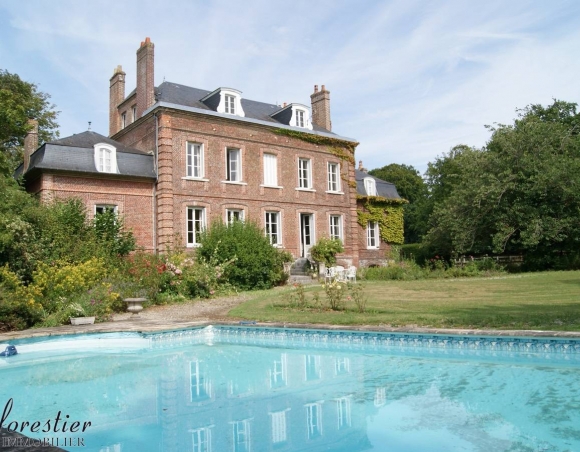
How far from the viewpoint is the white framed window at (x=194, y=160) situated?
803 inches

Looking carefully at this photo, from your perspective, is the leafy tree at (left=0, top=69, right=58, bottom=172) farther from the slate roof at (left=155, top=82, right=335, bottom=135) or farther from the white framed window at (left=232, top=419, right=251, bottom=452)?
the white framed window at (left=232, top=419, right=251, bottom=452)

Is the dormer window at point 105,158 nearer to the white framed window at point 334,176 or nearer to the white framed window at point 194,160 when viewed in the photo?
the white framed window at point 194,160

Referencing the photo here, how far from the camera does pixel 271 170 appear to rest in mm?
22703

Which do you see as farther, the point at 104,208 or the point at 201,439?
the point at 104,208

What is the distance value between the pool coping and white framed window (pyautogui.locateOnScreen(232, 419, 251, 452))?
414 cm

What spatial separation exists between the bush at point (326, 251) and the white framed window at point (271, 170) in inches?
130

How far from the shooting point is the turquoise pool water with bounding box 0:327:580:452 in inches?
171

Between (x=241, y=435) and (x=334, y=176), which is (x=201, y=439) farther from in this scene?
(x=334, y=176)

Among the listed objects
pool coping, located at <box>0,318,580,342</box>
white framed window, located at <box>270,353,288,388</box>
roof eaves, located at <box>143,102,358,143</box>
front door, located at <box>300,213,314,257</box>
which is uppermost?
roof eaves, located at <box>143,102,358,143</box>

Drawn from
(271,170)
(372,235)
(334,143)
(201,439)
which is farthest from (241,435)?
(372,235)

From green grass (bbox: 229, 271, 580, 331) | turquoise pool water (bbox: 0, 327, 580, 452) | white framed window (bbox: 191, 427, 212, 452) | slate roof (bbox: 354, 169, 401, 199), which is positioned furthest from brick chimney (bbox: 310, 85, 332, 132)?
white framed window (bbox: 191, 427, 212, 452)

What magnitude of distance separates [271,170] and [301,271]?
4686 millimetres

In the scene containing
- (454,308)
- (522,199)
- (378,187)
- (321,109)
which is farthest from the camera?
(378,187)

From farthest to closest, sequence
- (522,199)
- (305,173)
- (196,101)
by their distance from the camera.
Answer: (305,173) < (522,199) < (196,101)
